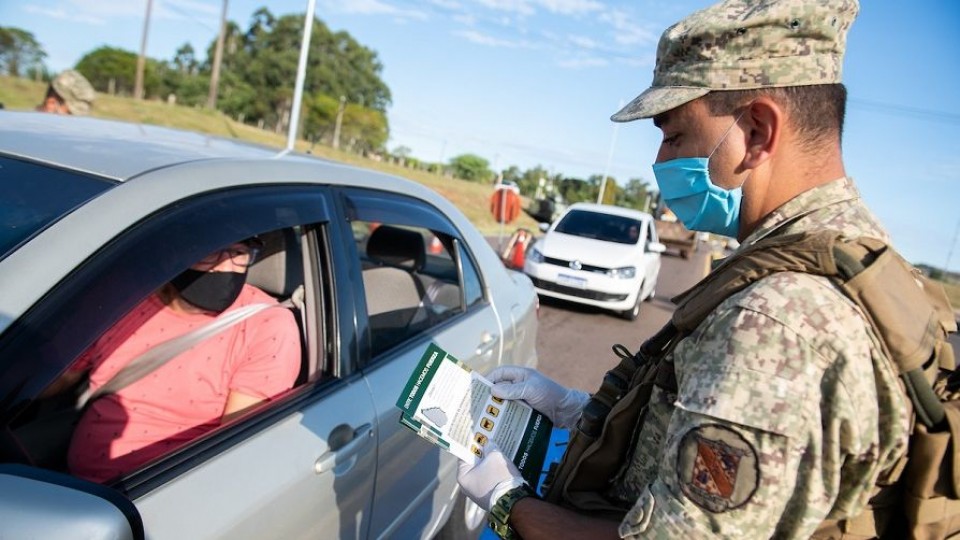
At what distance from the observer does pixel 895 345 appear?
91 centimetres

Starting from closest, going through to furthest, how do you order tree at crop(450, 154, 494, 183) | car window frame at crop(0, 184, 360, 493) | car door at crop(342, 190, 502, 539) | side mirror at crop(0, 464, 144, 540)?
side mirror at crop(0, 464, 144, 540)
car window frame at crop(0, 184, 360, 493)
car door at crop(342, 190, 502, 539)
tree at crop(450, 154, 494, 183)

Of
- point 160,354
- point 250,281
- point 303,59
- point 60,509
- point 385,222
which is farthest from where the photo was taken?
point 303,59

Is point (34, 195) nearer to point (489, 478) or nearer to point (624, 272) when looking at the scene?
point (489, 478)

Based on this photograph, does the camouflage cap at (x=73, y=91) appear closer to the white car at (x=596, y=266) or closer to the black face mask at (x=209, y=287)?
the black face mask at (x=209, y=287)

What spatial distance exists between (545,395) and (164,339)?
1198 mm

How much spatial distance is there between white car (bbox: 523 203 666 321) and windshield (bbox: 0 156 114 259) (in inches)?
291

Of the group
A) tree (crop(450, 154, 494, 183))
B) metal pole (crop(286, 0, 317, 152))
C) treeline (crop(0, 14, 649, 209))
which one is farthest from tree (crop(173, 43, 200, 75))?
metal pole (crop(286, 0, 317, 152))

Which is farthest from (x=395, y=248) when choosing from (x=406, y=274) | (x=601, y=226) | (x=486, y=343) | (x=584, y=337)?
(x=601, y=226)

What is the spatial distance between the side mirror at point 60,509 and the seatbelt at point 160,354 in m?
0.82


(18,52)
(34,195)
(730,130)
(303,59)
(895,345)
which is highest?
(18,52)

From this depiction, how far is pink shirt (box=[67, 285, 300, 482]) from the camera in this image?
1.54m

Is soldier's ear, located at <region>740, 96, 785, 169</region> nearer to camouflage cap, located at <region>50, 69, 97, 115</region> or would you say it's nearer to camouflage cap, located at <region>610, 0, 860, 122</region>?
camouflage cap, located at <region>610, 0, 860, 122</region>

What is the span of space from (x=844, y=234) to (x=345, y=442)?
1.33 metres

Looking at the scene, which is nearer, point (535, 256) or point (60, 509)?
point (60, 509)
